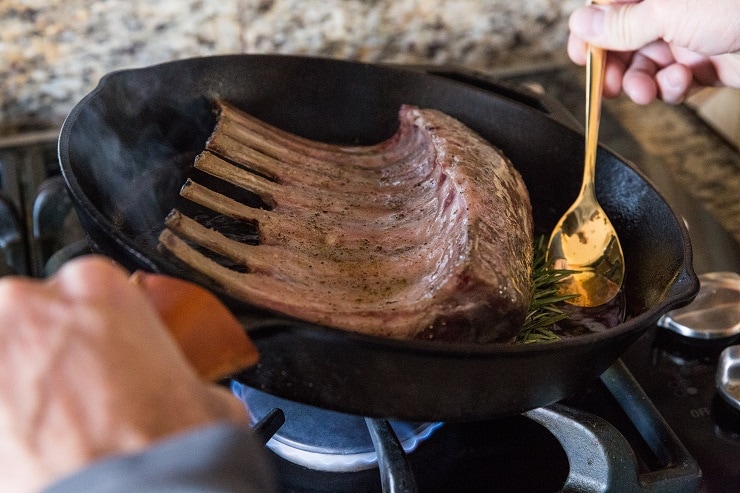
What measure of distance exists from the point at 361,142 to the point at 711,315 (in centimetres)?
68

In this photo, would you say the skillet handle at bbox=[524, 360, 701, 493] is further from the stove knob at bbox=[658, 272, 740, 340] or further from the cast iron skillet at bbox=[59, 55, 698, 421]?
the stove knob at bbox=[658, 272, 740, 340]

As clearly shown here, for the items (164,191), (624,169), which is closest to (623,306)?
(624,169)

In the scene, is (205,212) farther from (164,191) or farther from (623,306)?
(623,306)

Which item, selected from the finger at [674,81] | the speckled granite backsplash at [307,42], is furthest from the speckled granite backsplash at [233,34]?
the finger at [674,81]

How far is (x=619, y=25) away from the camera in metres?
1.21

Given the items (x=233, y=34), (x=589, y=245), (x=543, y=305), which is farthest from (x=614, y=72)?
(x=233, y=34)

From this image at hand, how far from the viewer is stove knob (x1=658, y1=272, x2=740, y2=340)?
1.20 m

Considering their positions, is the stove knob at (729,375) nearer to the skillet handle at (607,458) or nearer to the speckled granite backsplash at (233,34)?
the skillet handle at (607,458)

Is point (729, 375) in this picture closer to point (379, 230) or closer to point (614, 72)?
point (379, 230)

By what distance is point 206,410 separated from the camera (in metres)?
0.54

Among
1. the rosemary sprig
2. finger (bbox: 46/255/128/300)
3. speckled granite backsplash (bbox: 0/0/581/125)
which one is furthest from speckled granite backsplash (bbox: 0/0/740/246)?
finger (bbox: 46/255/128/300)

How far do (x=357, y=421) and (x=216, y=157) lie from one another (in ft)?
1.52

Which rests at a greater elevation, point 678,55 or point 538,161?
point 678,55

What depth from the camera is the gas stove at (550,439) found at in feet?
2.97
